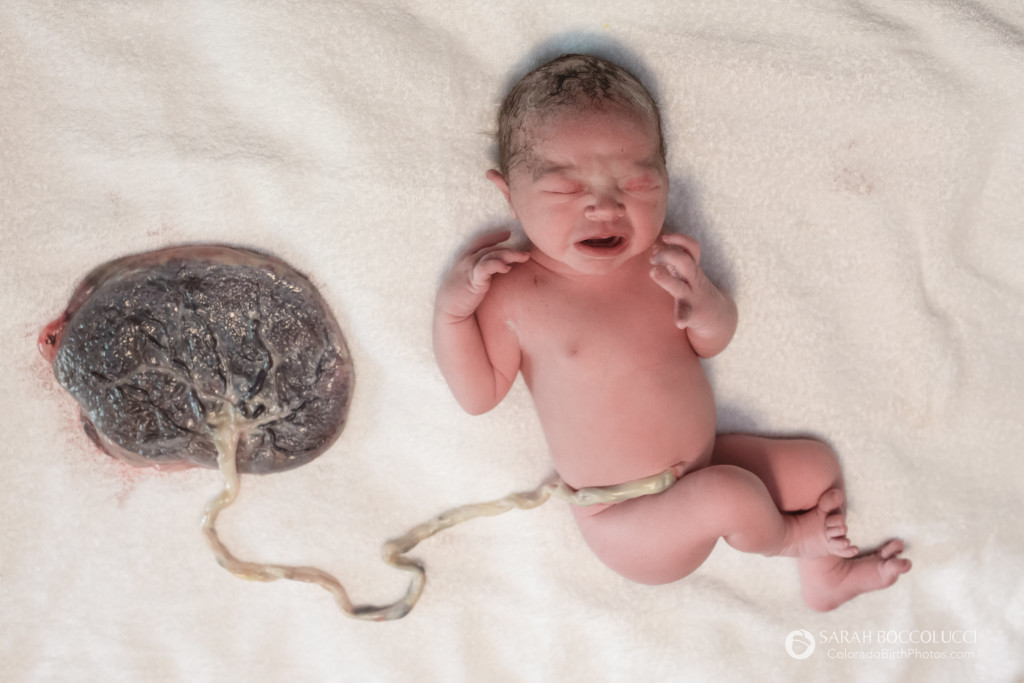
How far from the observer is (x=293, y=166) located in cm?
121

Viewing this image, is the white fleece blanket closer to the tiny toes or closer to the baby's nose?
the tiny toes

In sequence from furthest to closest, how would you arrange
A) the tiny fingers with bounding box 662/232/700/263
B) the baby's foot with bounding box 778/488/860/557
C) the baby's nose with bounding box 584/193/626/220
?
1. the baby's foot with bounding box 778/488/860/557
2. the tiny fingers with bounding box 662/232/700/263
3. the baby's nose with bounding box 584/193/626/220

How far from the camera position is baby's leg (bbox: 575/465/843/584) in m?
1.18

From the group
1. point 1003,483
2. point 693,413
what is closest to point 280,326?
point 693,413

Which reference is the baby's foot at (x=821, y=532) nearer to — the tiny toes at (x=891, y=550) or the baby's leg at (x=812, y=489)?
the baby's leg at (x=812, y=489)

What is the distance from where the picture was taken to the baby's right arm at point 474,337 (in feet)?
3.70

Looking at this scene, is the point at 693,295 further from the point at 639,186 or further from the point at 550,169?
the point at 550,169

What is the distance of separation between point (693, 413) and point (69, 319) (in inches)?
47.0

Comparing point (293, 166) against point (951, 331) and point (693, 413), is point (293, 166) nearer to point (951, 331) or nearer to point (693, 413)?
point (693, 413)

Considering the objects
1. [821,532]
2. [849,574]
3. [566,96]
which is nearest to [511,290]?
[566,96]

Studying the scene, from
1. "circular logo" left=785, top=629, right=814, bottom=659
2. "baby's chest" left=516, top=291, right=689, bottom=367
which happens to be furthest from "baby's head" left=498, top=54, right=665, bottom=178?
"circular logo" left=785, top=629, right=814, bottom=659

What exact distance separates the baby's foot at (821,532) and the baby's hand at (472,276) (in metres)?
0.78

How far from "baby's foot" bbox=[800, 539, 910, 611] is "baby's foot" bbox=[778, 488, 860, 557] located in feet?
0.21

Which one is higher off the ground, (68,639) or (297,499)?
(297,499)
